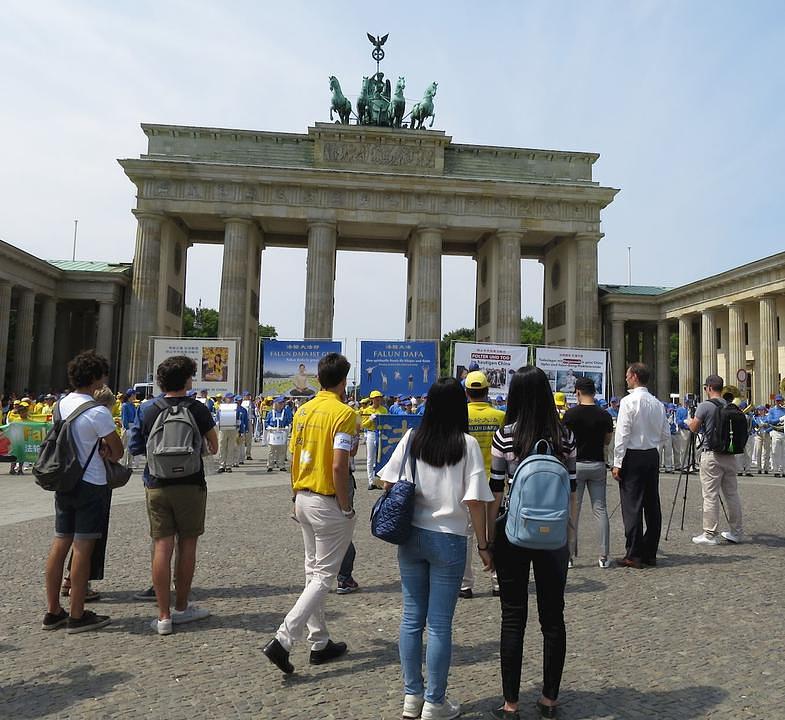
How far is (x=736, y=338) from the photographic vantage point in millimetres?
37812

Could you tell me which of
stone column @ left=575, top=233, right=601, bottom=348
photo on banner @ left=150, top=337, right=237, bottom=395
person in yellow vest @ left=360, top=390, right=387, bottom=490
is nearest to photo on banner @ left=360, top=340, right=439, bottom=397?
person in yellow vest @ left=360, top=390, right=387, bottom=490

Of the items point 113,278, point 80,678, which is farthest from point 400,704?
point 113,278

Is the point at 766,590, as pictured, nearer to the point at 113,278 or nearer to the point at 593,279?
the point at 593,279

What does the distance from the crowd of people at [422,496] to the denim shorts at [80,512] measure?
0.01 m

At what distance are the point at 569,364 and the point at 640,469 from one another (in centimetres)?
1600

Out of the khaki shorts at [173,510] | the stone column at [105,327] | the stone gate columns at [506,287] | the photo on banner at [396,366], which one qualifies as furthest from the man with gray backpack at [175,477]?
the stone column at [105,327]

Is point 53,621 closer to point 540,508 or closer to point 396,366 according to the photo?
point 540,508

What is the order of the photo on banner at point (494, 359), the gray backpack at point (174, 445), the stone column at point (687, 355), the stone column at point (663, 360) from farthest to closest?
1. the stone column at point (663, 360)
2. the stone column at point (687, 355)
3. the photo on banner at point (494, 359)
4. the gray backpack at point (174, 445)

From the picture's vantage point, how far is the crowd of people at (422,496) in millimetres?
3295

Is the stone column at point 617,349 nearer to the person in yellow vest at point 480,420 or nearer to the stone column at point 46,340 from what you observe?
the stone column at point 46,340

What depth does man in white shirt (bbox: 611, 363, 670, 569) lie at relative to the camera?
6.65 m

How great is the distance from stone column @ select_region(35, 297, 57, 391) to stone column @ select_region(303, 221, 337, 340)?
55.5ft

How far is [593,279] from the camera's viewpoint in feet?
141

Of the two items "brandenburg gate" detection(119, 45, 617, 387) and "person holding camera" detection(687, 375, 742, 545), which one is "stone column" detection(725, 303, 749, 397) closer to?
"brandenburg gate" detection(119, 45, 617, 387)
